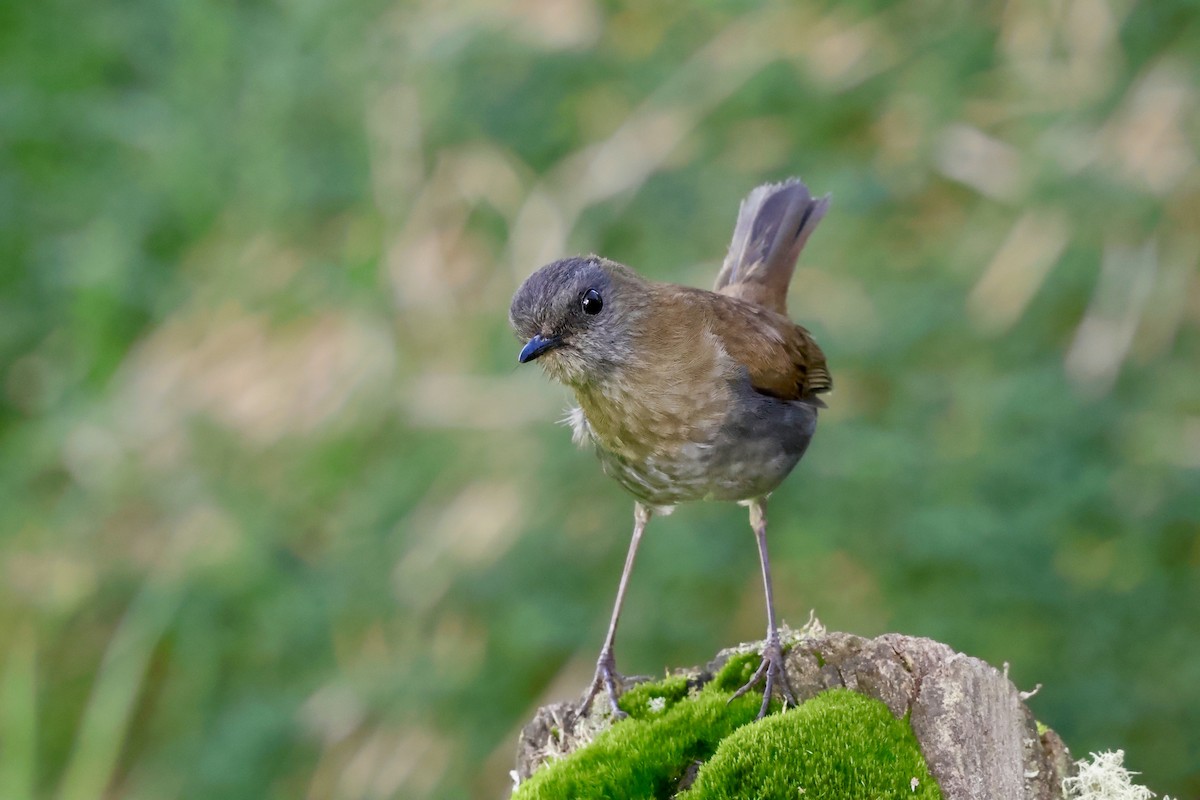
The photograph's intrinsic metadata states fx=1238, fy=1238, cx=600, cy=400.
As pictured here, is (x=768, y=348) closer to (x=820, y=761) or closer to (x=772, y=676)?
(x=772, y=676)

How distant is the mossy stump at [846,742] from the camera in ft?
8.43

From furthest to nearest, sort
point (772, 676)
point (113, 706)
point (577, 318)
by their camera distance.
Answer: point (113, 706)
point (577, 318)
point (772, 676)

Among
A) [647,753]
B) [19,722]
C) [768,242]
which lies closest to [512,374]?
[768,242]

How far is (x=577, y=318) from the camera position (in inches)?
129

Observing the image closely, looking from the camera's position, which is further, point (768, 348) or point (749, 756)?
point (768, 348)

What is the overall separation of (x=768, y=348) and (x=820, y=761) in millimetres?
1401

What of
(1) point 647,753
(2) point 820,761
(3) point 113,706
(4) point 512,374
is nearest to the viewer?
(2) point 820,761

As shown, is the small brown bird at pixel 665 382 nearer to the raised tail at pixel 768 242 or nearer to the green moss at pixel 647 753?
the green moss at pixel 647 753

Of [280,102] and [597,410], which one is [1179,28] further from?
[280,102]

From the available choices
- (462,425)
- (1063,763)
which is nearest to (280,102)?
(462,425)

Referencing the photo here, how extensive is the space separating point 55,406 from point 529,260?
2.91 meters

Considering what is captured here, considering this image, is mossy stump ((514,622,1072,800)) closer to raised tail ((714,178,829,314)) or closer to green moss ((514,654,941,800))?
green moss ((514,654,941,800))

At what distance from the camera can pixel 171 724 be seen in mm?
5926

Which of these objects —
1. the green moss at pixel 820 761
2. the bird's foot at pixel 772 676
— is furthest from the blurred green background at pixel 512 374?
the green moss at pixel 820 761
